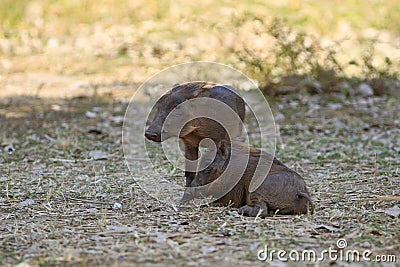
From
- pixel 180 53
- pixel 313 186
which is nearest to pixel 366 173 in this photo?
pixel 313 186

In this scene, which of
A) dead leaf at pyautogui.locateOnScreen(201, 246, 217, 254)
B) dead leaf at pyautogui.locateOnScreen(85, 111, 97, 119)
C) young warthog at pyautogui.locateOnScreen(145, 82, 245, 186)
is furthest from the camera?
dead leaf at pyautogui.locateOnScreen(85, 111, 97, 119)

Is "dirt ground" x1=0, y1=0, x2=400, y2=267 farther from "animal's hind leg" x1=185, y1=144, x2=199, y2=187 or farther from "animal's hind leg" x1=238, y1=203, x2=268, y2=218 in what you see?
"animal's hind leg" x1=185, y1=144, x2=199, y2=187

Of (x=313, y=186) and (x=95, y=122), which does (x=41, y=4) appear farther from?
(x=313, y=186)

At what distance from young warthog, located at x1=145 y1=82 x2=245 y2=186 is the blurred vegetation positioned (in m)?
4.50

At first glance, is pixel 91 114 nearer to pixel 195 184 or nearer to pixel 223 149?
pixel 195 184

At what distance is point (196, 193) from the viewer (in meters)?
4.39

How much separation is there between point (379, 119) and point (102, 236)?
514cm

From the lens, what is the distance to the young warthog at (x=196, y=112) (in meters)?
4.22

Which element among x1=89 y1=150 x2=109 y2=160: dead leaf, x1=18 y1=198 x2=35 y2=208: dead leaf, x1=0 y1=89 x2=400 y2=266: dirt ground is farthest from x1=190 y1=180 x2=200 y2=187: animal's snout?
x1=89 y1=150 x2=109 y2=160: dead leaf

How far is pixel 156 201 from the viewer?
466 cm

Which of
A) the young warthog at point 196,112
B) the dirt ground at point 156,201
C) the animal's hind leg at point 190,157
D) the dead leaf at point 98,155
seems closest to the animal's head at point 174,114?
the young warthog at point 196,112

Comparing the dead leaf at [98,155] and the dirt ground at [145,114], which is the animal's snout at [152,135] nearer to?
the dirt ground at [145,114]

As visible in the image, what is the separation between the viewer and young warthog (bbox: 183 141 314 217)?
4156mm

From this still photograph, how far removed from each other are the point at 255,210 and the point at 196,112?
674mm
